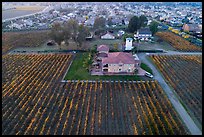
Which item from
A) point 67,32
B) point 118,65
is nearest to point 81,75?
point 118,65

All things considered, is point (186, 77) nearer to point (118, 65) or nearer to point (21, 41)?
point (118, 65)

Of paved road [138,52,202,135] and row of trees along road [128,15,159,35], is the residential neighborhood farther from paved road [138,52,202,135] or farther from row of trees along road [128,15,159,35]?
row of trees along road [128,15,159,35]

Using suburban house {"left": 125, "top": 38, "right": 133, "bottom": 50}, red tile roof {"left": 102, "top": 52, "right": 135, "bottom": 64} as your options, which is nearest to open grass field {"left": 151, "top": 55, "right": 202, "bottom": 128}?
red tile roof {"left": 102, "top": 52, "right": 135, "bottom": 64}

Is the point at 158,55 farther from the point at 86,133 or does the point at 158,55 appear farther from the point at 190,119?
the point at 86,133

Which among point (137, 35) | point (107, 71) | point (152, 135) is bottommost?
point (152, 135)

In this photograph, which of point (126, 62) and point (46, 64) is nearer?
point (126, 62)

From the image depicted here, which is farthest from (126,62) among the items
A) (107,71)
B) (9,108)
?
(9,108)
